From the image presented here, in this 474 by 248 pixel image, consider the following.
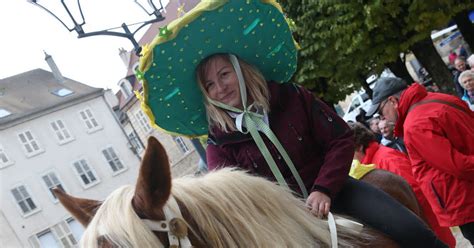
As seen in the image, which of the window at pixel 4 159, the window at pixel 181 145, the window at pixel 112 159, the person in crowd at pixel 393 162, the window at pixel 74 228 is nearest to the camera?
the person in crowd at pixel 393 162

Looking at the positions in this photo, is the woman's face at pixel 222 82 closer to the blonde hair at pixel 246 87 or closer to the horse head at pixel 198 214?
the blonde hair at pixel 246 87

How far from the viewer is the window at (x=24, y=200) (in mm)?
26094

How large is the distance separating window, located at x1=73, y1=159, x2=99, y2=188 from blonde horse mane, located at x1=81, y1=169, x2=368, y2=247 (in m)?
28.8

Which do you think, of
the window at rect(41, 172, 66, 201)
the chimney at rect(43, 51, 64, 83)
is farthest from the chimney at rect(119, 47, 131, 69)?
the window at rect(41, 172, 66, 201)

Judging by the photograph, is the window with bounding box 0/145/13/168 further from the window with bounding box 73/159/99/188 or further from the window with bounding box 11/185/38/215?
the window with bounding box 73/159/99/188

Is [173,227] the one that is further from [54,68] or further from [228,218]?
[54,68]

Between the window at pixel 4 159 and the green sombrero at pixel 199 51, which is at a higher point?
the window at pixel 4 159

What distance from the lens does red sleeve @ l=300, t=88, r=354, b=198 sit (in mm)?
2060

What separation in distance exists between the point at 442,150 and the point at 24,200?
92.4 feet

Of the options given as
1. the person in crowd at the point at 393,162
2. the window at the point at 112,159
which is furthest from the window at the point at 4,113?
the person in crowd at the point at 393,162

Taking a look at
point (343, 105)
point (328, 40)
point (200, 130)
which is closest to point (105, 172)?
point (343, 105)

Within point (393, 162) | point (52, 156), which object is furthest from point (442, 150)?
point (52, 156)

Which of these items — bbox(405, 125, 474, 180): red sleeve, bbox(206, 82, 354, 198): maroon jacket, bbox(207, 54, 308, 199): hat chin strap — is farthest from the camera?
bbox(405, 125, 474, 180): red sleeve

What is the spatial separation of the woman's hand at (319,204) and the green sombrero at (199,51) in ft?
3.14
